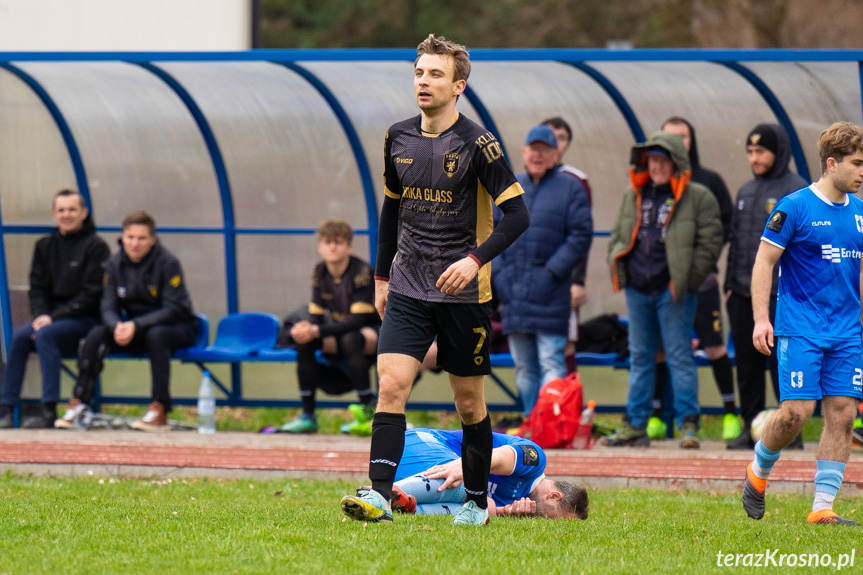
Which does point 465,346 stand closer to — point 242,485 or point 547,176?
point 242,485

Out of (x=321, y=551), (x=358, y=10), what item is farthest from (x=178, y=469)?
(x=358, y=10)

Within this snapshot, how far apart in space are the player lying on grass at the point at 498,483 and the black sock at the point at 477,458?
0.27 meters

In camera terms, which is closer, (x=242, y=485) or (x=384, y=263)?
(x=384, y=263)

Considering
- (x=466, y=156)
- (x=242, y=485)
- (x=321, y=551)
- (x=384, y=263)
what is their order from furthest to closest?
1. (x=242, y=485)
2. (x=384, y=263)
3. (x=466, y=156)
4. (x=321, y=551)

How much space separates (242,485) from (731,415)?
13.1 feet

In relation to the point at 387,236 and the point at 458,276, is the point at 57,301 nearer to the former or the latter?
the point at 387,236

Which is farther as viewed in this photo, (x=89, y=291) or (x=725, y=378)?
(x=89, y=291)

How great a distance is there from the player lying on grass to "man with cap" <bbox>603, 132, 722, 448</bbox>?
10.3 ft

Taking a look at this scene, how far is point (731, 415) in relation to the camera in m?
9.21

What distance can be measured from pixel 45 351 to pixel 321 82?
10.4 feet

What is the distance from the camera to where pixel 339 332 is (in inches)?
377

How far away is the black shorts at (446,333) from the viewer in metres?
5.13

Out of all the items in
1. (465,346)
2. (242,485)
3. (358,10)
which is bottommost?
(242,485)

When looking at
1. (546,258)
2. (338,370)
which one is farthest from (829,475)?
(338,370)
